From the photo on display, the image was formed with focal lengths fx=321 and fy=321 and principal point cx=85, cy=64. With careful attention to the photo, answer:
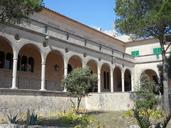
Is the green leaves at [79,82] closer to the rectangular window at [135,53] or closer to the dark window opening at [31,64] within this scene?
the dark window opening at [31,64]

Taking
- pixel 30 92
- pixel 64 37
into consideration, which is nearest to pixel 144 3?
pixel 64 37

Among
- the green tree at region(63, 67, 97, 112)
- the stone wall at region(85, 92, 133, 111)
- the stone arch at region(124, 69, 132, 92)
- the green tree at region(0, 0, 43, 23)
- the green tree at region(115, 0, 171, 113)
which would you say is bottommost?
the stone wall at region(85, 92, 133, 111)

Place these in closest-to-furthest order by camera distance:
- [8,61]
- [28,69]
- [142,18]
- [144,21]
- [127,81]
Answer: [144,21] → [142,18] → [8,61] → [28,69] → [127,81]

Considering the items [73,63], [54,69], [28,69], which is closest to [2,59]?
[28,69]

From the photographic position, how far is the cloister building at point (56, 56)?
73.7 ft

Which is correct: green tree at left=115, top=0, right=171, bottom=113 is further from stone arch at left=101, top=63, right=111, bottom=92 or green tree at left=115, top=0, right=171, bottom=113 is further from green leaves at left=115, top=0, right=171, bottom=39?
stone arch at left=101, top=63, right=111, bottom=92

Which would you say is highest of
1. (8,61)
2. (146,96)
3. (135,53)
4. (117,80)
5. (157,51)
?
(135,53)

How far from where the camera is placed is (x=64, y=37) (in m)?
26.6

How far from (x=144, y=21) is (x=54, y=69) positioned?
396 inches

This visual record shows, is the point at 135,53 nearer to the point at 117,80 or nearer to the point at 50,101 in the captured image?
the point at 117,80

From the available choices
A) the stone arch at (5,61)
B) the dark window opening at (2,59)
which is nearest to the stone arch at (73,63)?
the stone arch at (5,61)

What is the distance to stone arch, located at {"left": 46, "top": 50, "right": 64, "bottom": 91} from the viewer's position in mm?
27656

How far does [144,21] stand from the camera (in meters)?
22.5

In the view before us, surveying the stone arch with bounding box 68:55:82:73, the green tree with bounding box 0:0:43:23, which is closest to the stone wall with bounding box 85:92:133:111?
the stone arch with bounding box 68:55:82:73
